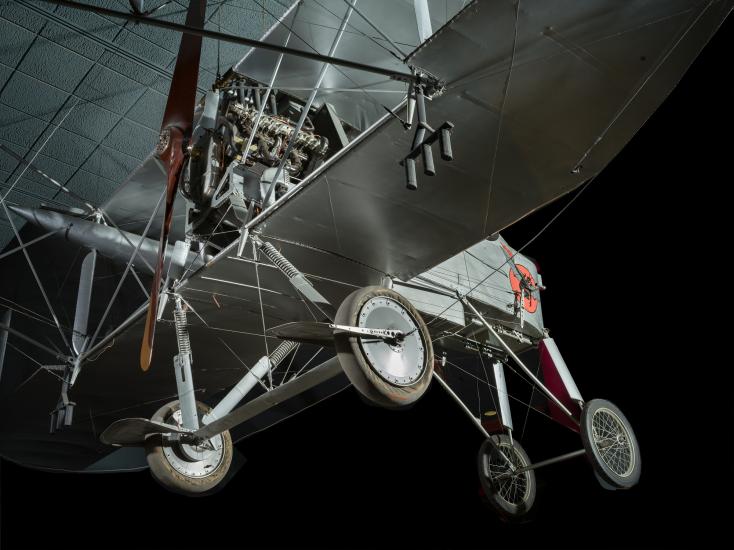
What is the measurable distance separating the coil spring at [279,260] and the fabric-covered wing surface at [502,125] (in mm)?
218

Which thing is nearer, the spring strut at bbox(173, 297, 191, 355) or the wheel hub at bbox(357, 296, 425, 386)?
the wheel hub at bbox(357, 296, 425, 386)

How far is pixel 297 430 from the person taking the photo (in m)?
12.9

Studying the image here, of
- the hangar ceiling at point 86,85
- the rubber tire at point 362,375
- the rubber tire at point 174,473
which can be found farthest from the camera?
the hangar ceiling at point 86,85

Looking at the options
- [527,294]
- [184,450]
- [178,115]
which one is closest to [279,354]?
[184,450]

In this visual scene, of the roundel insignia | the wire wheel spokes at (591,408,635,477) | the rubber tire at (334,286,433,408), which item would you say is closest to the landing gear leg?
the rubber tire at (334,286,433,408)

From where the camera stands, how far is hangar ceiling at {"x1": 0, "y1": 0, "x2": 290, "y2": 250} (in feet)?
26.8

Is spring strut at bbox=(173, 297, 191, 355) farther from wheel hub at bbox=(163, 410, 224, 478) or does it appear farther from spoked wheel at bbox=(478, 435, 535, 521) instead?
spoked wheel at bbox=(478, 435, 535, 521)

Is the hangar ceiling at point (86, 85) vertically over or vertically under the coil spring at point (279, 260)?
over

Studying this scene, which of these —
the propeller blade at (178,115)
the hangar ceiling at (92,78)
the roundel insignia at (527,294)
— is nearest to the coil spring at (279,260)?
the propeller blade at (178,115)

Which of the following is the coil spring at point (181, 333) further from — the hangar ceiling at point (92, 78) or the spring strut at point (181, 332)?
the hangar ceiling at point (92, 78)

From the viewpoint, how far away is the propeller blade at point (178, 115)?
5.32 meters

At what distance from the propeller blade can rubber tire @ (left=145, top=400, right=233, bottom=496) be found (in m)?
1.52

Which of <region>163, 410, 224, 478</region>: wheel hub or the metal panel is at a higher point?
the metal panel

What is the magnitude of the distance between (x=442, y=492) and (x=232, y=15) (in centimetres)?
745
